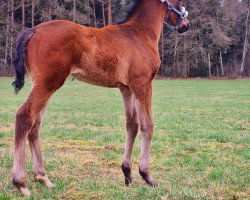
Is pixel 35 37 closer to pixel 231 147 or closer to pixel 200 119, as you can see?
pixel 231 147

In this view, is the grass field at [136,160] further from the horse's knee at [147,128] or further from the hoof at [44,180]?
the horse's knee at [147,128]

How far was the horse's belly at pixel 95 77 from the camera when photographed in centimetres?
560

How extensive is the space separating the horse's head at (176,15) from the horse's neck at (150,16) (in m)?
0.13

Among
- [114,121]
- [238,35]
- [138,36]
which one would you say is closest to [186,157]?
[138,36]

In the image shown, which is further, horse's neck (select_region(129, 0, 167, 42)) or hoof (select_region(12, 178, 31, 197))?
horse's neck (select_region(129, 0, 167, 42))

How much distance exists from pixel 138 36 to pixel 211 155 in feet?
11.3

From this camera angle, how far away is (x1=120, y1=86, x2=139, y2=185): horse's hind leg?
6.21m

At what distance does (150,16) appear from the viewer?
6.54 m

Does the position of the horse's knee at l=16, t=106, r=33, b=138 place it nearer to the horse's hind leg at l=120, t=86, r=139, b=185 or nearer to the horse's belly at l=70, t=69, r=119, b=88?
the horse's belly at l=70, t=69, r=119, b=88

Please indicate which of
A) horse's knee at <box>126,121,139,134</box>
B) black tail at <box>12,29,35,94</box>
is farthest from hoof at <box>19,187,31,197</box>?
horse's knee at <box>126,121,139,134</box>

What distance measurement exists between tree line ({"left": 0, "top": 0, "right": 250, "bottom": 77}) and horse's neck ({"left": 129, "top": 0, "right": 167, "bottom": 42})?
139 ft

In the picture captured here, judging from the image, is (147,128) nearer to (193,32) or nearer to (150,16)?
(150,16)

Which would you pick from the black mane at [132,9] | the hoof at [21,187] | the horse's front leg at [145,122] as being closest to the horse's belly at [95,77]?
the horse's front leg at [145,122]

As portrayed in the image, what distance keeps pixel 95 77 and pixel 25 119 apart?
1.15 metres
